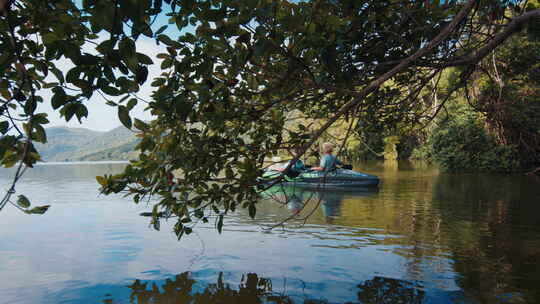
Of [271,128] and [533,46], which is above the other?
[533,46]

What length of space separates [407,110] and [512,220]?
4970mm

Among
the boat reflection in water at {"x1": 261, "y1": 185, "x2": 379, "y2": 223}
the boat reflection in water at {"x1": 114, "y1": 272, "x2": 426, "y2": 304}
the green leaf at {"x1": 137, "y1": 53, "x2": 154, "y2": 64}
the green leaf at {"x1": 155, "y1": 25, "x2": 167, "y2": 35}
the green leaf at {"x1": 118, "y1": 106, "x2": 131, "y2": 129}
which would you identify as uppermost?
the green leaf at {"x1": 155, "y1": 25, "x2": 167, "y2": 35}

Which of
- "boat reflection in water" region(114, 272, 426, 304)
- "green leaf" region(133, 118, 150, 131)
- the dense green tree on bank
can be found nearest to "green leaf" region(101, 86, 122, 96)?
the dense green tree on bank

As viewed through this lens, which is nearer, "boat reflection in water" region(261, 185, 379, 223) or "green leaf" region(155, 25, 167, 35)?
"green leaf" region(155, 25, 167, 35)

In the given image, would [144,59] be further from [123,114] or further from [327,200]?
[327,200]

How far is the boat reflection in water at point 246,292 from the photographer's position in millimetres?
4617

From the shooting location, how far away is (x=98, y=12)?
1.42m

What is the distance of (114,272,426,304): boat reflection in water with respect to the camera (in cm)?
462

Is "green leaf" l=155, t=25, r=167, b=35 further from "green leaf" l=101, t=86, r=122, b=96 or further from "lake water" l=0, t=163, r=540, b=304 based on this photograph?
"lake water" l=0, t=163, r=540, b=304

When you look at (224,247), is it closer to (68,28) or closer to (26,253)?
(26,253)

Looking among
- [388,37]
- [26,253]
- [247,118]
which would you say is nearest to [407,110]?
[388,37]

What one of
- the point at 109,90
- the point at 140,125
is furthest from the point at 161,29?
the point at 140,125

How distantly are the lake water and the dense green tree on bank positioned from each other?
97cm

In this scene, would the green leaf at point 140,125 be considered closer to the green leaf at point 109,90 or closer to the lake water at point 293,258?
the green leaf at point 109,90
